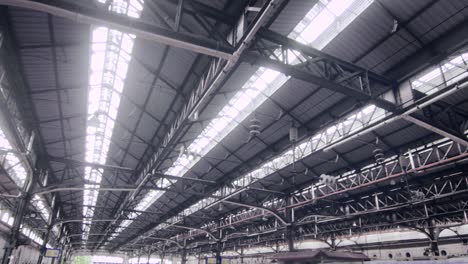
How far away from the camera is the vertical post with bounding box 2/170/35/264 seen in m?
16.1

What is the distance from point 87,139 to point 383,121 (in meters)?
17.0

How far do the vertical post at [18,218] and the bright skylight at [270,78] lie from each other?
8.83 meters

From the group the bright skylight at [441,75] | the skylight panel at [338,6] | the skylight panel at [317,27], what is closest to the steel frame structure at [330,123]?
the bright skylight at [441,75]

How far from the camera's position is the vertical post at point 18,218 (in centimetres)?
1606

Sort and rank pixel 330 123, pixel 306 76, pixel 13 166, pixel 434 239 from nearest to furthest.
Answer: pixel 306 76 → pixel 330 123 → pixel 13 166 → pixel 434 239

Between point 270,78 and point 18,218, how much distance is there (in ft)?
54.9

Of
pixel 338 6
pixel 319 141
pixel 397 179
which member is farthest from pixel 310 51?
pixel 397 179

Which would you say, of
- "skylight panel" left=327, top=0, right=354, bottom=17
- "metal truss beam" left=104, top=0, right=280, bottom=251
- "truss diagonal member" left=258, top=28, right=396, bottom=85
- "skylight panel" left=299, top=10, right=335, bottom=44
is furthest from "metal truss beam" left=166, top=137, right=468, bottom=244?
"metal truss beam" left=104, top=0, right=280, bottom=251

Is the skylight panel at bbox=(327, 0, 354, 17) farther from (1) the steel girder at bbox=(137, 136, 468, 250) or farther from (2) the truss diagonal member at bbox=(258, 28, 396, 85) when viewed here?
(1) the steel girder at bbox=(137, 136, 468, 250)

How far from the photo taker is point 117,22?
6754 millimetres

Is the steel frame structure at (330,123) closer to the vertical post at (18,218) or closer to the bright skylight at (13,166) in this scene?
the vertical post at (18,218)

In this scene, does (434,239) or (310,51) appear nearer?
(310,51)

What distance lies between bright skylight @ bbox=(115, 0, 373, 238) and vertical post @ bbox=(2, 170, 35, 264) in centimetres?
883

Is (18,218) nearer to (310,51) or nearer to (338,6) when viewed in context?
(310,51)
